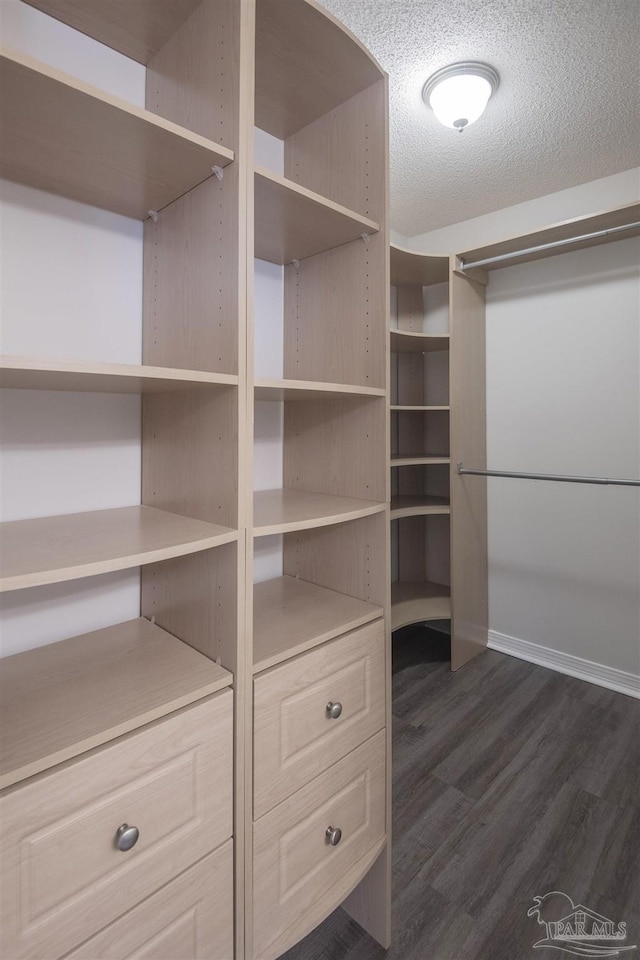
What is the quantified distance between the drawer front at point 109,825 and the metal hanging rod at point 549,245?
2534mm

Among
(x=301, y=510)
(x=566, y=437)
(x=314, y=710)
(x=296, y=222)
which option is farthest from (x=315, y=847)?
(x=566, y=437)

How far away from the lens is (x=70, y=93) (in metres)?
0.74

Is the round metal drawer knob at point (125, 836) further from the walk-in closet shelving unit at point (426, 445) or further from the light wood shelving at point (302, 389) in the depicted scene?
the walk-in closet shelving unit at point (426, 445)

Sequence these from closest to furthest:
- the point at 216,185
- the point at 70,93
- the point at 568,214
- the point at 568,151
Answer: the point at 70,93
the point at 216,185
the point at 568,151
the point at 568,214

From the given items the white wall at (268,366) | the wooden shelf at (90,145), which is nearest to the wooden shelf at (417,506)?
the white wall at (268,366)

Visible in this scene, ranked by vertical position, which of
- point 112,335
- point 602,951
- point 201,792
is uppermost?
point 112,335

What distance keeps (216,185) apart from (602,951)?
2178 mm

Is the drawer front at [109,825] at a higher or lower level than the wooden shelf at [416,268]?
lower

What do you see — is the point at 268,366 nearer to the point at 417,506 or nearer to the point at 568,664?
the point at 417,506

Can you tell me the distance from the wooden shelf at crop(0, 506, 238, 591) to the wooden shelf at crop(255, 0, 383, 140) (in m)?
1.12

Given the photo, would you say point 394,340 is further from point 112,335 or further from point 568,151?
point 112,335

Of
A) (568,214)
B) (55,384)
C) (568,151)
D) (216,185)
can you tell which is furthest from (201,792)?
(568,214)

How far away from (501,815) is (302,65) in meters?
2.45

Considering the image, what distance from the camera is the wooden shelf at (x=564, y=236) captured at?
88.7 inches
